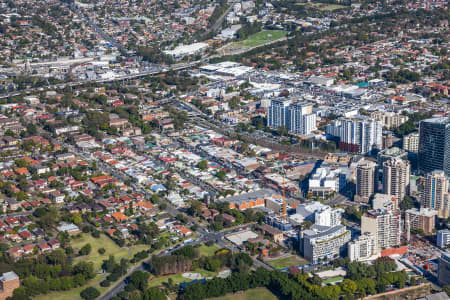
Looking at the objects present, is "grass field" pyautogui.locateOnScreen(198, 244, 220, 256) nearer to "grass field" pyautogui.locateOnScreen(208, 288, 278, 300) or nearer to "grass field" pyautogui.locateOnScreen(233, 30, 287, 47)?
"grass field" pyautogui.locateOnScreen(208, 288, 278, 300)

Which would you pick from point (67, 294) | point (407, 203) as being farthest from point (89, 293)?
point (407, 203)

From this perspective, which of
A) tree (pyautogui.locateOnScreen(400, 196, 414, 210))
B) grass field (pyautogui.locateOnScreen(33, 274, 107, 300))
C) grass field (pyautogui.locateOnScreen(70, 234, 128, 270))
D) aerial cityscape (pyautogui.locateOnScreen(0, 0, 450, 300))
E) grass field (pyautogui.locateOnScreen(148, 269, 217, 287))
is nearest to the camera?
grass field (pyautogui.locateOnScreen(33, 274, 107, 300))

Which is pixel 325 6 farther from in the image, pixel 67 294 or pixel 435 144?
pixel 67 294

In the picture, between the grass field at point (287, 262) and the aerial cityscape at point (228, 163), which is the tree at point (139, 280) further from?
the grass field at point (287, 262)

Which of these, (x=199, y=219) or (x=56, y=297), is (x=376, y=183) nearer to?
(x=199, y=219)

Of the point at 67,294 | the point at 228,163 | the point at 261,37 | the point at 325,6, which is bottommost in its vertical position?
the point at 67,294


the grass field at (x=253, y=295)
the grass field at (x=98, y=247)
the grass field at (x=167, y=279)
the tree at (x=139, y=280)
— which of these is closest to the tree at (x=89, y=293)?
the tree at (x=139, y=280)

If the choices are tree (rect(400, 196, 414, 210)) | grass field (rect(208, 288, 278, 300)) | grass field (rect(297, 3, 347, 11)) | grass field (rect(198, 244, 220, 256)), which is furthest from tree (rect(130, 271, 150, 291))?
grass field (rect(297, 3, 347, 11))

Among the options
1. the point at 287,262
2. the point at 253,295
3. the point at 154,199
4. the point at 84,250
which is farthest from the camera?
the point at 154,199
